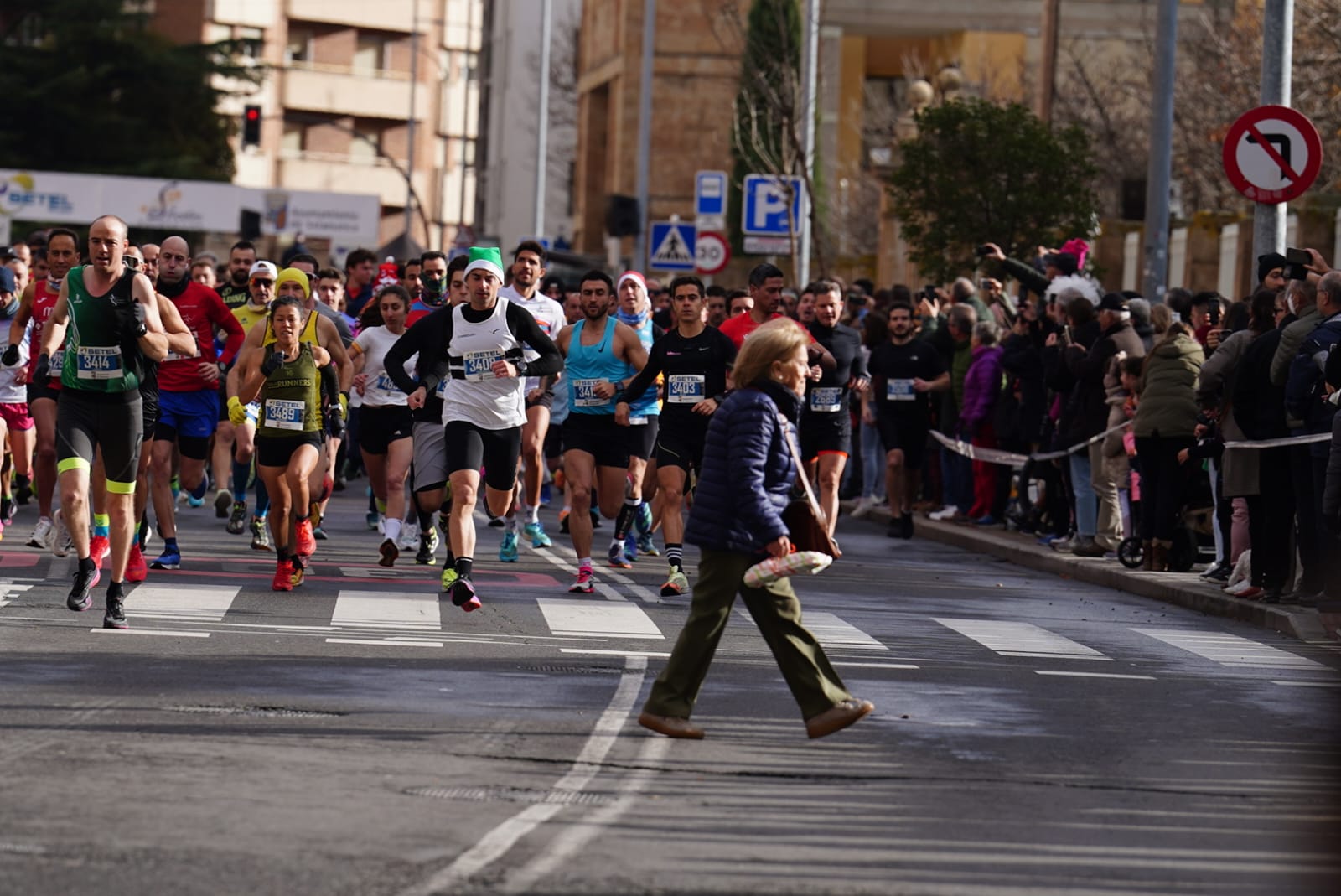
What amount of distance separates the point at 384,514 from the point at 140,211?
50.8 m

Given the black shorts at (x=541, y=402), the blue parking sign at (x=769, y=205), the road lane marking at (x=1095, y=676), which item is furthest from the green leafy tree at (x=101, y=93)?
the road lane marking at (x=1095, y=676)

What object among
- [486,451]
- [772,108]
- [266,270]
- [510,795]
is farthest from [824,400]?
[772,108]

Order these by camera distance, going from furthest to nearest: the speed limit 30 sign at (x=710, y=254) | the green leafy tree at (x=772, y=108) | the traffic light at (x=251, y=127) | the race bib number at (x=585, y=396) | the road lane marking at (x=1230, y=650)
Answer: the traffic light at (x=251, y=127), the green leafy tree at (x=772, y=108), the speed limit 30 sign at (x=710, y=254), the race bib number at (x=585, y=396), the road lane marking at (x=1230, y=650)

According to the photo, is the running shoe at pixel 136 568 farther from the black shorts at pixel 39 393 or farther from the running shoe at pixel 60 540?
the black shorts at pixel 39 393

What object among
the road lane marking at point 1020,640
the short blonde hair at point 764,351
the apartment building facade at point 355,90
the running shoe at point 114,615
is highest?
the apartment building facade at point 355,90

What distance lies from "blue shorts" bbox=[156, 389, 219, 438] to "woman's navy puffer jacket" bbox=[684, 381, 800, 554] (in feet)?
26.3

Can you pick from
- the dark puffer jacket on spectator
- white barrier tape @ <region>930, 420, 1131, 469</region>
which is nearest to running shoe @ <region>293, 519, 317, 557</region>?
the dark puffer jacket on spectator

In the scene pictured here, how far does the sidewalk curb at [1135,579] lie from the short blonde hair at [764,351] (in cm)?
624

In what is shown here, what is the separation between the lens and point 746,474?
10148 millimetres

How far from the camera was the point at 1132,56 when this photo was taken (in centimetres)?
5391

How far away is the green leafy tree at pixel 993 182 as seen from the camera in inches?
1110

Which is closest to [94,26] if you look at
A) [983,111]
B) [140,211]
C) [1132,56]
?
[140,211]

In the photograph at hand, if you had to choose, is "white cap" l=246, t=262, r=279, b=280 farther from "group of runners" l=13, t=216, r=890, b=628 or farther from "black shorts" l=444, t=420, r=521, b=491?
"black shorts" l=444, t=420, r=521, b=491

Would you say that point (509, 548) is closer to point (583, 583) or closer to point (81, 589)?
point (583, 583)
